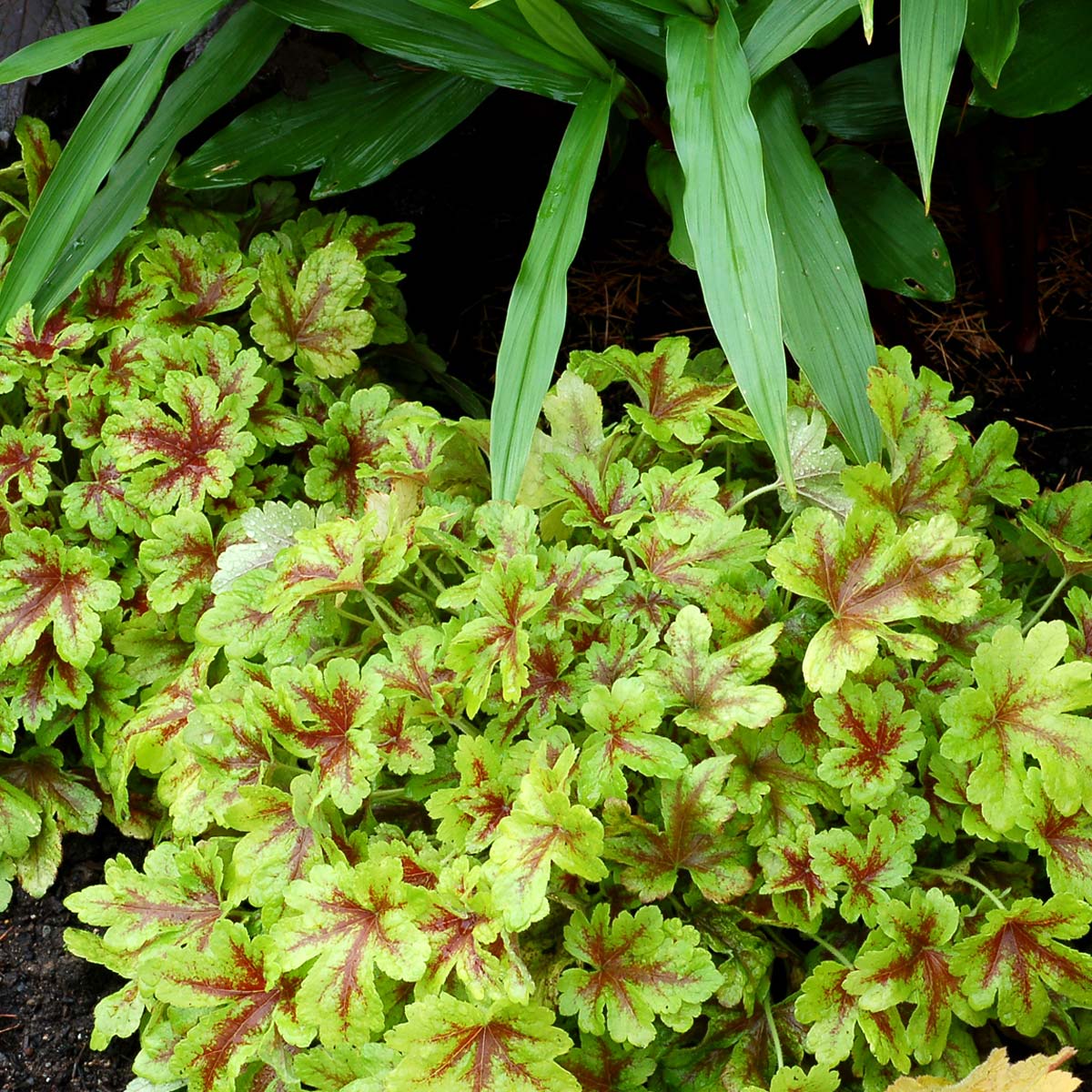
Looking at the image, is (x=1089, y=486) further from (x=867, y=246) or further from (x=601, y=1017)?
(x=601, y=1017)

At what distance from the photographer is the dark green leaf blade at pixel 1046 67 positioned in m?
1.63

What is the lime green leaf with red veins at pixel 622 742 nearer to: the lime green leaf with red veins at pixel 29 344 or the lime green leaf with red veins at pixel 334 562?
the lime green leaf with red veins at pixel 334 562

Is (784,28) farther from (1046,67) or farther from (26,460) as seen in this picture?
(26,460)

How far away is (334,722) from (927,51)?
1.04m

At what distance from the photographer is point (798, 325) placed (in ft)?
4.82

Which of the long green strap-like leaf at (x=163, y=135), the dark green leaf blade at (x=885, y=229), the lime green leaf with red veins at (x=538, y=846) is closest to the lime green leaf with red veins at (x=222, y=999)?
the lime green leaf with red veins at (x=538, y=846)

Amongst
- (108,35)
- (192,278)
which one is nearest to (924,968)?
(192,278)

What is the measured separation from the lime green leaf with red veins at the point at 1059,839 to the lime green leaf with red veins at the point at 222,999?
0.77 m

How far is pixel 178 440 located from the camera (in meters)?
1.57

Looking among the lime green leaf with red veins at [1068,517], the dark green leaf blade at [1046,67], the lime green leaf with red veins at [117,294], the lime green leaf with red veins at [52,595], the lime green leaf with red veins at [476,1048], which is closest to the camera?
the lime green leaf with red veins at [476,1048]

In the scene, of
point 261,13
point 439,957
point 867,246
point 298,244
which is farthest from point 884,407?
point 261,13

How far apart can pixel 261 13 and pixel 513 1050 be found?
1.51 meters

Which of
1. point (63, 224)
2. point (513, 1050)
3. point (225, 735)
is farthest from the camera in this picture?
point (63, 224)

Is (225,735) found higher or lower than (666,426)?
lower
